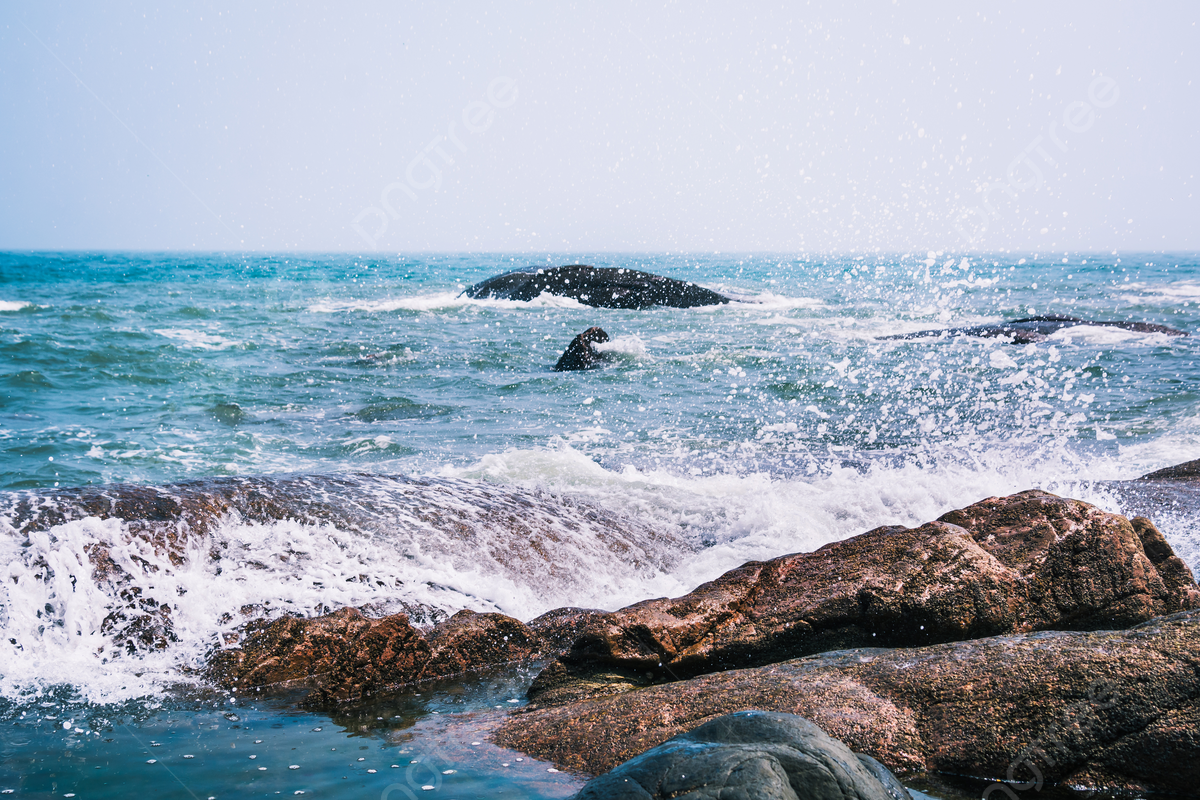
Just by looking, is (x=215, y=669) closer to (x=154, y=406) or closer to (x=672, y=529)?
(x=672, y=529)

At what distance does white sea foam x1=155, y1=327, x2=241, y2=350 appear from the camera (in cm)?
1945

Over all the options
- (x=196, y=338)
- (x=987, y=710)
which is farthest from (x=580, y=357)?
(x=987, y=710)

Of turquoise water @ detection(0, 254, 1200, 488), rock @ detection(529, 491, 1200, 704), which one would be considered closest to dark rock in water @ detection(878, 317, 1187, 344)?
turquoise water @ detection(0, 254, 1200, 488)

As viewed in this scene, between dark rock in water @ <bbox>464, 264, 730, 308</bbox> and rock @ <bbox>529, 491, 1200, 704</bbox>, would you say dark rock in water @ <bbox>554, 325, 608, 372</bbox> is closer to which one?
rock @ <bbox>529, 491, 1200, 704</bbox>

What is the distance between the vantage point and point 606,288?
32.2 metres

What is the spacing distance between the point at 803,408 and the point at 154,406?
35.4 ft

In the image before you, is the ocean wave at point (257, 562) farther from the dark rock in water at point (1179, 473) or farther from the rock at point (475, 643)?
the dark rock in water at point (1179, 473)

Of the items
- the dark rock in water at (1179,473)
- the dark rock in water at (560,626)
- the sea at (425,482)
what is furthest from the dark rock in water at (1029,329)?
the dark rock in water at (560,626)

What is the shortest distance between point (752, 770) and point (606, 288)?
99.1 ft

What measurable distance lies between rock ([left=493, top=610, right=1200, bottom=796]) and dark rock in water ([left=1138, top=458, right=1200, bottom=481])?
5.43m

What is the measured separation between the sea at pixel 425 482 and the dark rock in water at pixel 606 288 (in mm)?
8977

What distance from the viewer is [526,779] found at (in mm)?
3438

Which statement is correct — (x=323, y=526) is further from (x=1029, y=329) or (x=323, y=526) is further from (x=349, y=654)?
(x=1029, y=329)

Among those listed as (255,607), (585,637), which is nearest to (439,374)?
(255,607)
